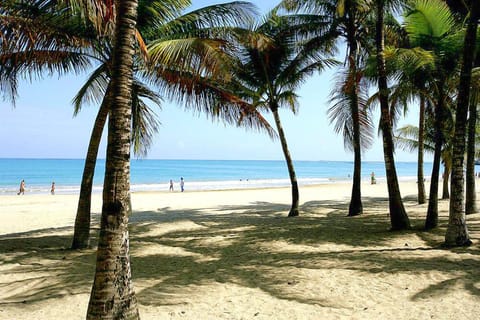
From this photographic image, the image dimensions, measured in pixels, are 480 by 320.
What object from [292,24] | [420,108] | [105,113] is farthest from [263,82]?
[105,113]

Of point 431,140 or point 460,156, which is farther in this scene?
point 431,140

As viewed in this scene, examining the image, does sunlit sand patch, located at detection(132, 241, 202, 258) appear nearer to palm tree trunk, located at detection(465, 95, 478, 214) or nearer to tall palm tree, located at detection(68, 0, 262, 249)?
tall palm tree, located at detection(68, 0, 262, 249)

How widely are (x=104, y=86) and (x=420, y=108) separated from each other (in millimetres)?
10721

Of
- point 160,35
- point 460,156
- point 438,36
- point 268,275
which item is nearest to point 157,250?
point 268,275

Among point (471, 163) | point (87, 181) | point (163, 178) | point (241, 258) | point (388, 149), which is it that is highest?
point (388, 149)

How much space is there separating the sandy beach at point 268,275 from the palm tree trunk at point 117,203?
41.8 inches

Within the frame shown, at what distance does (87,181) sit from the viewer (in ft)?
25.3

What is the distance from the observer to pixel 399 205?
9039mm

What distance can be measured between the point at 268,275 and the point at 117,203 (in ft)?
10.4

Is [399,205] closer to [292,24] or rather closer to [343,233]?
[343,233]

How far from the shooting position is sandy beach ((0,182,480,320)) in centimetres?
428

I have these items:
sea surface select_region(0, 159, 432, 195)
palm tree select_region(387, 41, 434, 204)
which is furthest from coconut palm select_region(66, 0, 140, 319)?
sea surface select_region(0, 159, 432, 195)

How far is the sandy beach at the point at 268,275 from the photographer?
14.0 ft

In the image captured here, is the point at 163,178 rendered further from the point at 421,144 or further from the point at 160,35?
the point at 160,35
